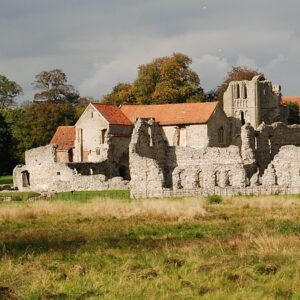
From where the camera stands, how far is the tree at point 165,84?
85812mm

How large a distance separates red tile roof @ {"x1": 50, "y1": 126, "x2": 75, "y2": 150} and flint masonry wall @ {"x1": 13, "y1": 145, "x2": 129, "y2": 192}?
6.36 metres

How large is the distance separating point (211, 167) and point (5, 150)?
123 ft

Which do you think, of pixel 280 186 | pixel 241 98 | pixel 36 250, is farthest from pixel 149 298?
pixel 241 98

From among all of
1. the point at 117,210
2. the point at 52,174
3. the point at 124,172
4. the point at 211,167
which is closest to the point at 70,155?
the point at 124,172

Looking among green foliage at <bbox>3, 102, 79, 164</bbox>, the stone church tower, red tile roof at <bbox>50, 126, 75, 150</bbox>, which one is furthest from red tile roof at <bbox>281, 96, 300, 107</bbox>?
red tile roof at <bbox>50, 126, 75, 150</bbox>

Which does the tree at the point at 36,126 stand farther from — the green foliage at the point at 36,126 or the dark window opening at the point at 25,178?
the dark window opening at the point at 25,178

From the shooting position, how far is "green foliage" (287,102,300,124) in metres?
91.3

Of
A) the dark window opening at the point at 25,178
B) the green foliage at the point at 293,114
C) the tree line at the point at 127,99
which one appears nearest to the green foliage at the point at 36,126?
the tree line at the point at 127,99

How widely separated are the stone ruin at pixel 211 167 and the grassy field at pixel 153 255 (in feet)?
54.4

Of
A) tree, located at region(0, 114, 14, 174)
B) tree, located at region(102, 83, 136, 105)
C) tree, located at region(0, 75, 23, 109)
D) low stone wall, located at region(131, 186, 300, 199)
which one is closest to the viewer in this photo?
low stone wall, located at region(131, 186, 300, 199)

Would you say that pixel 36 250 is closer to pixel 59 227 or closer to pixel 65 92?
pixel 59 227

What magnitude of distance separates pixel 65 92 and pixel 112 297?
92426 mm

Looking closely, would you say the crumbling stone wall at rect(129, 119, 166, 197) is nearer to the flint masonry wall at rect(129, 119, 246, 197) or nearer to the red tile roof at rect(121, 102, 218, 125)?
the flint masonry wall at rect(129, 119, 246, 197)

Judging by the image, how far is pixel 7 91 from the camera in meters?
117
